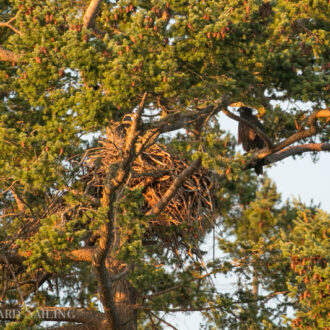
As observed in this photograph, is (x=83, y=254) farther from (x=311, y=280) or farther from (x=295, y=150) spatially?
(x=295, y=150)

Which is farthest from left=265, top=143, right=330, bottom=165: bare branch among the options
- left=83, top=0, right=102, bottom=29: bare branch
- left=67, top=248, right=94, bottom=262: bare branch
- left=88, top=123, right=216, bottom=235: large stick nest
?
left=83, top=0, right=102, bottom=29: bare branch

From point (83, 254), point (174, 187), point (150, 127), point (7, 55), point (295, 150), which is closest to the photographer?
point (150, 127)

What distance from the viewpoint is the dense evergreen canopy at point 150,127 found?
7.30m

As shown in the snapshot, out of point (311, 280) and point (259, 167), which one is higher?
point (259, 167)

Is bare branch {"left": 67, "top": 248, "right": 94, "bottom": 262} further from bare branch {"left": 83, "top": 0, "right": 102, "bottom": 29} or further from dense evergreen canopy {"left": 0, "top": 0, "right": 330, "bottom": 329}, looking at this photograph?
bare branch {"left": 83, "top": 0, "right": 102, "bottom": 29}

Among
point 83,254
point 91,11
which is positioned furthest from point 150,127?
point 83,254

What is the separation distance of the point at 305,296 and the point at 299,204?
2.33 meters

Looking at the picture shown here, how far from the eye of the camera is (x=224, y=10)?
7578mm

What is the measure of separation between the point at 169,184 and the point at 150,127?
2.93m

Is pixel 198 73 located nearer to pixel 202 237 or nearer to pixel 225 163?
pixel 225 163

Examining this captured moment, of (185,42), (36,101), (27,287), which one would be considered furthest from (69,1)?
(27,287)

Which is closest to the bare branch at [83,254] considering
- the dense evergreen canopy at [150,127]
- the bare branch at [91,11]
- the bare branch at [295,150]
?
the dense evergreen canopy at [150,127]

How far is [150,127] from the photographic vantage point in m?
7.46

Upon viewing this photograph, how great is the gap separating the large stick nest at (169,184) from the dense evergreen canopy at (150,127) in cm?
2
